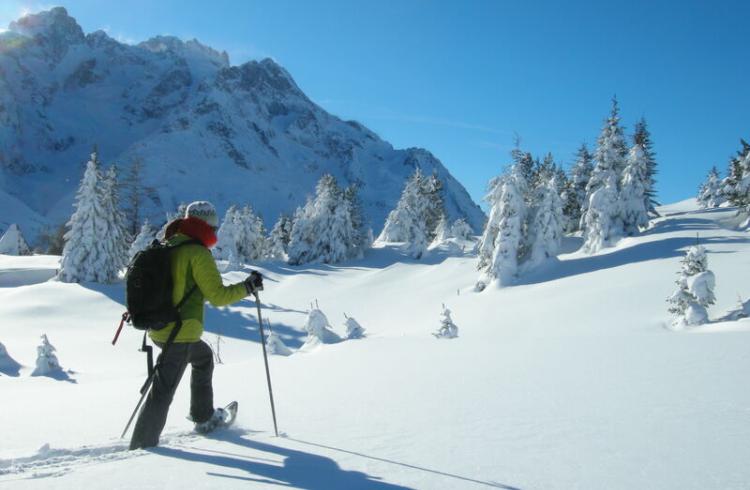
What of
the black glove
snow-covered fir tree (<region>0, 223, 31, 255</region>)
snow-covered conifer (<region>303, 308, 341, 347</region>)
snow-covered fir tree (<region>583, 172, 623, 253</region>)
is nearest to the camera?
the black glove

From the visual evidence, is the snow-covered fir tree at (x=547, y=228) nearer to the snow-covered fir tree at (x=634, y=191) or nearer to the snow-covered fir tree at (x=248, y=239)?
the snow-covered fir tree at (x=634, y=191)

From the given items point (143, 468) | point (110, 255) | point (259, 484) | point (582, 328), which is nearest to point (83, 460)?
point (143, 468)

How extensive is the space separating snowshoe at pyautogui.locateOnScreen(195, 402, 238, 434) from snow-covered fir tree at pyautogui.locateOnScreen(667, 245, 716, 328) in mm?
14062

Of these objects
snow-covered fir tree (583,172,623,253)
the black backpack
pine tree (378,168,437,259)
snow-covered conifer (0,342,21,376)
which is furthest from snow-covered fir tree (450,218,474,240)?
the black backpack

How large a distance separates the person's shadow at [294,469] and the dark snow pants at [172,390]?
8.6 inches

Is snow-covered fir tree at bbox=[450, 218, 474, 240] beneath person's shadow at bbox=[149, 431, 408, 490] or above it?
above

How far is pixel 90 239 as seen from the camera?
3506 centimetres

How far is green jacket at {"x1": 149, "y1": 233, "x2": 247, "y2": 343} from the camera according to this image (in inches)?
150

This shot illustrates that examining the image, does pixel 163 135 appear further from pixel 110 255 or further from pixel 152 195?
pixel 110 255

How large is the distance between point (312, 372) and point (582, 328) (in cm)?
1427

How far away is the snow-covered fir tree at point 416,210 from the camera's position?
54.8 m

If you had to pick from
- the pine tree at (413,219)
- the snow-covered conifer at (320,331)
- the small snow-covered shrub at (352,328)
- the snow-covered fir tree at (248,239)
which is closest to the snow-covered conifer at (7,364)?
the snow-covered conifer at (320,331)

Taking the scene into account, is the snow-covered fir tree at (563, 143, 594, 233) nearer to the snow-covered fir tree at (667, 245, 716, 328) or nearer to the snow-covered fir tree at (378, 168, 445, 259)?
the snow-covered fir tree at (378, 168, 445, 259)

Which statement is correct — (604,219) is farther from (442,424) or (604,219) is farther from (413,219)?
(442,424)
